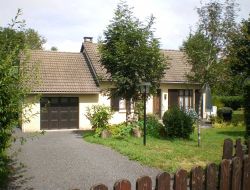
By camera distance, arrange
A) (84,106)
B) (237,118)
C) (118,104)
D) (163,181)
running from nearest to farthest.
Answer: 1. (163,181)
2. (84,106)
3. (118,104)
4. (237,118)

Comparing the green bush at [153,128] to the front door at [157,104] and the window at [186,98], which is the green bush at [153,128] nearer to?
the front door at [157,104]

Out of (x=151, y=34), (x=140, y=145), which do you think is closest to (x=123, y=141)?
(x=140, y=145)

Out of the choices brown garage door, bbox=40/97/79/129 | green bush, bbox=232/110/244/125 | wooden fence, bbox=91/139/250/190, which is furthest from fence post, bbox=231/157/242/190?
green bush, bbox=232/110/244/125

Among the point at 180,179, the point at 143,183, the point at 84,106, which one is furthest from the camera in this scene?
the point at 84,106

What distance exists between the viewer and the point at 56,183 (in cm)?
886

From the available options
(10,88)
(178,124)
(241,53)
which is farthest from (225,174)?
(241,53)

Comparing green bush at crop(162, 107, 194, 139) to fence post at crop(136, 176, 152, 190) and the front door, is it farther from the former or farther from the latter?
fence post at crop(136, 176, 152, 190)

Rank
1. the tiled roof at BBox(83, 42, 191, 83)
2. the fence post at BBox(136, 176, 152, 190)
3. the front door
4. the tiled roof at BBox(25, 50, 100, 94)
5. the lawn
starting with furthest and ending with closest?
the front door → the tiled roof at BBox(83, 42, 191, 83) → the tiled roof at BBox(25, 50, 100, 94) → the lawn → the fence post at BBox(136, 176, 152, 190)

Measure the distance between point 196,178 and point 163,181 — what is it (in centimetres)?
59

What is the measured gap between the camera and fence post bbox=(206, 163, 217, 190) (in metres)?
4.12

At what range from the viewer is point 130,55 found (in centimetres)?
1716

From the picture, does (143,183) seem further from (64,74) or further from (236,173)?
(64,74)

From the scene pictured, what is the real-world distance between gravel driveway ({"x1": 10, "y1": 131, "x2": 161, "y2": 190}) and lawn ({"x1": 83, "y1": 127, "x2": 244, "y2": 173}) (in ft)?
1.57

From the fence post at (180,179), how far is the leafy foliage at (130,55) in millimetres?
13486
